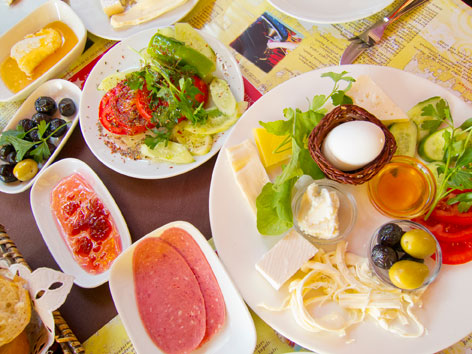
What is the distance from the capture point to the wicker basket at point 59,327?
1.18m

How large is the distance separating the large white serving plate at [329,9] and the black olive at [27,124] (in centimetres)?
113

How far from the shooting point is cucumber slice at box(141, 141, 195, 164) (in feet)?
4.53

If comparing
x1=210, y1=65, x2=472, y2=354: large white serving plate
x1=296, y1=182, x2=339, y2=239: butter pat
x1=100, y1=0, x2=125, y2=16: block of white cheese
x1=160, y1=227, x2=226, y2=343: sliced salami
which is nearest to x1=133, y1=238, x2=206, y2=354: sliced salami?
x1=160, y1=227, x2=226, y2=343: sliced salami

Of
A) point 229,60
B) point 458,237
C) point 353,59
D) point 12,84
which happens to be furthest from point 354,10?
point 12,84

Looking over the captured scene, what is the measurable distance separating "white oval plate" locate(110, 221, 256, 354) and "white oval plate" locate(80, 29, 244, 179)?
29 cm

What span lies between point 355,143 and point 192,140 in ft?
2.09

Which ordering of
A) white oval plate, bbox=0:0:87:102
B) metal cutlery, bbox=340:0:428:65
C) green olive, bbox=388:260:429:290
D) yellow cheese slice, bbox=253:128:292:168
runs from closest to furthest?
green olive, bbox=388:260:429:290 → yellow cheese slice, bbox=253:128:292:168 → metal cutlery, bbox=340:0:428:65 → white oval plate, bbox=0:0:87:102

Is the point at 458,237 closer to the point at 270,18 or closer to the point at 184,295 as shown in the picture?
the point at 184,295

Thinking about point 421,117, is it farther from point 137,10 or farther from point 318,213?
point 137,10

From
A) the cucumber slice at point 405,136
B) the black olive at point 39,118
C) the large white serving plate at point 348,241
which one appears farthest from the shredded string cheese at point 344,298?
the black olive at point 39,118

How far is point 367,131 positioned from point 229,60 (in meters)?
0.70

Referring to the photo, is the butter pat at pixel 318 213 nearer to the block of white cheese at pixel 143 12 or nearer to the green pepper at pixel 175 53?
the green pepper at pixel 175 53

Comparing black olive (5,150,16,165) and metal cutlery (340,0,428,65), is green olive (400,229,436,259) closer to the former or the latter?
metal cutlery (340,0,428,65)

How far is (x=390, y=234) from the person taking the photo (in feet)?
3.59
